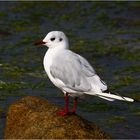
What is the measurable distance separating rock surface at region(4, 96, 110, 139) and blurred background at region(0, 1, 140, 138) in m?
1.71

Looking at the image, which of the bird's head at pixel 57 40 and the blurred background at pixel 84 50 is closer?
the bird's head at pixel 57 40

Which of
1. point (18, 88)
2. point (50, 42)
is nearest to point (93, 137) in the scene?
point (50, 42)

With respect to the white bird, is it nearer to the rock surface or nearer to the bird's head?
the bird's head

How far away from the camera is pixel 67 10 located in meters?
17.1

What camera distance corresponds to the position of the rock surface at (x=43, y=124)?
720 centimetres

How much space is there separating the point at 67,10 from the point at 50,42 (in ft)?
29.7

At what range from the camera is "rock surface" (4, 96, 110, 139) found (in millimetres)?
7195

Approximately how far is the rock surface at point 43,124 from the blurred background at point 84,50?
1715mm

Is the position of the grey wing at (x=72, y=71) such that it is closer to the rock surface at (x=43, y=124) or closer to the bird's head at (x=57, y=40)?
the bird's head at (x=57, y=40)

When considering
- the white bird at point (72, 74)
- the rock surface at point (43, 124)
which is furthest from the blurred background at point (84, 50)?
the white bird at point (72, 74)

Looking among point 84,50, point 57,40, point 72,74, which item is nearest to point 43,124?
point 72,74

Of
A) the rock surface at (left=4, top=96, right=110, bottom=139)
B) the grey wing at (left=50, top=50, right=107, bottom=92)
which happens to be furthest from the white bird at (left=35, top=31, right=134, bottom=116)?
the rock surface at (left=4, top=96, right=110, bottom=139)

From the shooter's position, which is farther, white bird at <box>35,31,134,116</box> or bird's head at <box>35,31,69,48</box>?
bird's head at <box>35,31,69,48</box>

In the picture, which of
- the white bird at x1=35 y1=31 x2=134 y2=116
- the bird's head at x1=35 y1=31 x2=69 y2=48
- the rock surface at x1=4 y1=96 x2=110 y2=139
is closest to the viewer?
the rock surface at x1=4 y1=96 x2=110 y2=139
